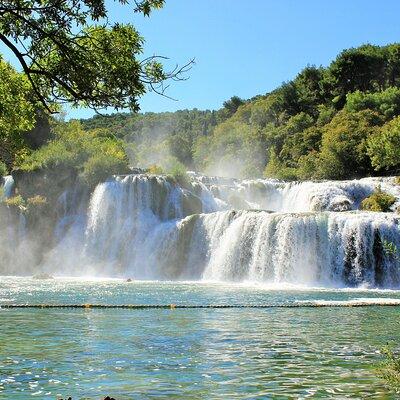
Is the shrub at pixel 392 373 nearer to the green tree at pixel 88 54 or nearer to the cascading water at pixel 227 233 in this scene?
the green tree at pixel 88 54

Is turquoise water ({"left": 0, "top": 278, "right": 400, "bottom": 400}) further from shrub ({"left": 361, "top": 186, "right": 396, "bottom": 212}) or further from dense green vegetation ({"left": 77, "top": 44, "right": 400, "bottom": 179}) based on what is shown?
dense green vegetation ({"left": 77, "top": 44, "right": 400, "bottom": 179})

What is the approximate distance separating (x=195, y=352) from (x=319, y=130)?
214 feet

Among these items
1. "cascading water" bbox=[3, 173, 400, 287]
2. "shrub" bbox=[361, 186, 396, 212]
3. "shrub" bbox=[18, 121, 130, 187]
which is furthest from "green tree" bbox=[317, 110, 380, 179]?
"shrub" bbox=[18, 121, 130, 187]

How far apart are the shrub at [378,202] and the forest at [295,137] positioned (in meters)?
6.44

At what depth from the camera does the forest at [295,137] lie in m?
54.1

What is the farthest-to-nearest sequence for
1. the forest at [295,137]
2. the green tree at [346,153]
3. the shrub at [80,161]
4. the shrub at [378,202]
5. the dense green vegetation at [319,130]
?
the dense green vegetation at [319,130], the green tree at [346,153], the forest at [295,137], the shrub at [80,161], the shrub at [378,202]

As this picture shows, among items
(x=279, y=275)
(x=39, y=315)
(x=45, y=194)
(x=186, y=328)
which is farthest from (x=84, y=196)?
(x=186, y=328)

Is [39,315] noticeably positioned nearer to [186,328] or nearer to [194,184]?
[186,328]

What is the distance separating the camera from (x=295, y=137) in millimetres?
77000

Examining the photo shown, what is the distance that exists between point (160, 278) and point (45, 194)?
48.6 ft

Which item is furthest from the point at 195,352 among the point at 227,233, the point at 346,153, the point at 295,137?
the point at 295,137

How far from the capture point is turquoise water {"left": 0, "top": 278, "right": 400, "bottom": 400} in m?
9.03

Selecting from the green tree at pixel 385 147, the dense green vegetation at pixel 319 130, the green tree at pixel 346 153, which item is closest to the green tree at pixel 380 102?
the dense green vegetation at pixel 319 130

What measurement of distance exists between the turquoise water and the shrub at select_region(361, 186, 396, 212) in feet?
75.2
